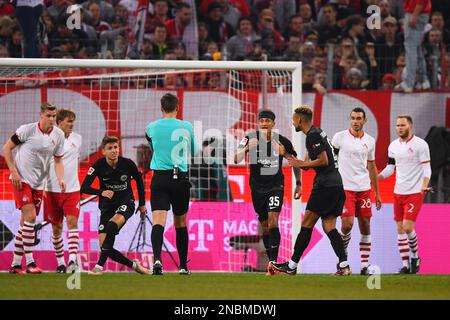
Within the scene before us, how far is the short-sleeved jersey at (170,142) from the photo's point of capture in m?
13.0

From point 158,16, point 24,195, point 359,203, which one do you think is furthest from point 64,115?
point 158,16

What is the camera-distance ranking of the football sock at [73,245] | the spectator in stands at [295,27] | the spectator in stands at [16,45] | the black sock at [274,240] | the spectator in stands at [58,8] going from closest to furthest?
the black sock at [274,240]
the football sock at [73,245]
the spectator in stands at [16,45]
the spectator in stands at [58,8]
the spectator in stands at [295,27]

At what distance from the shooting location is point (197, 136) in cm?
1731

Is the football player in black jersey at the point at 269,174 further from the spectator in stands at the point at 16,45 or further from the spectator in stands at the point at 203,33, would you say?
the spectator in stands at the point at 203,33

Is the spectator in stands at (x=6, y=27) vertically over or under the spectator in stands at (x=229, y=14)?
under

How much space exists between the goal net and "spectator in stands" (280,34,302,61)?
1577 mm

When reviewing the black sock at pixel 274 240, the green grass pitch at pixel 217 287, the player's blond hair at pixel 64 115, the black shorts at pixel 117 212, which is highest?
the player's blond hair at pixel 64 115

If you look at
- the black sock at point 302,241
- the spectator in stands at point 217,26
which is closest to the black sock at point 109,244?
the black sock at point 302,241

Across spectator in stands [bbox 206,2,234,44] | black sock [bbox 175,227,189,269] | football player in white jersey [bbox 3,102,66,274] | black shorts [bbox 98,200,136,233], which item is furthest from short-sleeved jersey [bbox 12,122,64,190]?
spectator in stands [bbox 206,2,234,44]

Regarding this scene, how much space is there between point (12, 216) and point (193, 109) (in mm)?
3215

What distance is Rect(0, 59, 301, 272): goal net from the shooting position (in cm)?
1628

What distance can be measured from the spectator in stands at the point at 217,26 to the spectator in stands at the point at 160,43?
4.16 ft

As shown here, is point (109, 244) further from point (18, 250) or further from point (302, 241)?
point (302, 241)

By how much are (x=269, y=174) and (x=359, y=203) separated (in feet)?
5.94
